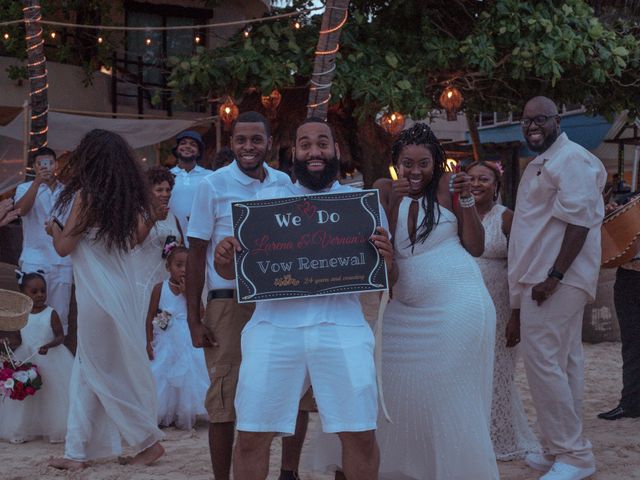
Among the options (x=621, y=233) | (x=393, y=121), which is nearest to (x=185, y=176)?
(x=621, y=233)

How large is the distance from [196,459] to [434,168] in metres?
2.65

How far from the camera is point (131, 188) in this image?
5695mm

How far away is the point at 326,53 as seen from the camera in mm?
9820

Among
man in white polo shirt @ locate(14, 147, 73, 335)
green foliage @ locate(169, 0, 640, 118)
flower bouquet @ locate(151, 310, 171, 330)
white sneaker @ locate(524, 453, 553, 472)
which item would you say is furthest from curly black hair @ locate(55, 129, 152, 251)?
green foliage @ locate(169, 0, 640, 118)

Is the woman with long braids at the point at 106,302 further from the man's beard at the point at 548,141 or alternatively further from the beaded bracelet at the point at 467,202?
the man's beard at the point at 548,141

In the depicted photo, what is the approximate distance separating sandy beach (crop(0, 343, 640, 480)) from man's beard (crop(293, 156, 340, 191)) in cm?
215

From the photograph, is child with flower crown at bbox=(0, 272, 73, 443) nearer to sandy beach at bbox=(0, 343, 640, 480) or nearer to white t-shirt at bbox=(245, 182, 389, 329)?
sandy beach at bbox=(0, 343, 640, 480)

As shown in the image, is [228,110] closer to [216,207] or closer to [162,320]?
[162,320]

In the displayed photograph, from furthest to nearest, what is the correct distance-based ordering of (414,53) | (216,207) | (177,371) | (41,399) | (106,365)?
(414,53)
(177,371)
(41,399)
(106,365)
(216,207)

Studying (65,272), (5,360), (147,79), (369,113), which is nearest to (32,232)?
(65,272)

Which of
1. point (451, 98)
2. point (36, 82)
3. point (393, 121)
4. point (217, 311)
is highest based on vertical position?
point (451, 98)

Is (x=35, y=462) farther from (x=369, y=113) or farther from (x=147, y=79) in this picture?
(x=147, y=79)

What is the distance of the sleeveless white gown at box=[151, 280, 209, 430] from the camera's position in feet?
23.1

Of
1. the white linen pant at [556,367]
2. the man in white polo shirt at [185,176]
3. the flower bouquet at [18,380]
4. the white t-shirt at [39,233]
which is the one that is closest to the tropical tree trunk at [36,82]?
the white t-shirt at [39,233]
